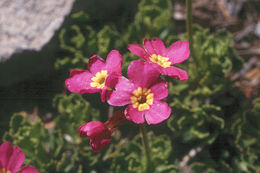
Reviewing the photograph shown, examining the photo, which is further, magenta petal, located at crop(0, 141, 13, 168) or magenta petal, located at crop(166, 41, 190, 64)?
magenta petal, located at crop(166, 41, 190, 64)

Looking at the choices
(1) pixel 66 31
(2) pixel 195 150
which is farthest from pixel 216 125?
(1) pixel 66 31

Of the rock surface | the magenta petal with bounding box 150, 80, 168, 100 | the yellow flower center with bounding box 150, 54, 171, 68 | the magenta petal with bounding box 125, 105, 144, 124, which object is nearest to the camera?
the magenta petal with bounding box 125, 105, 144, 124

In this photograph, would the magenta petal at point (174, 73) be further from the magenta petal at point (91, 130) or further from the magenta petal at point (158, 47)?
the magenta petal at point (91, 130)

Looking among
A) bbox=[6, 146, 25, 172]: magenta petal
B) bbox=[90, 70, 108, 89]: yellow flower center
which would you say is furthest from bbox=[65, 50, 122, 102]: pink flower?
bbox=[6, 146, 25, 172]: magenta petal

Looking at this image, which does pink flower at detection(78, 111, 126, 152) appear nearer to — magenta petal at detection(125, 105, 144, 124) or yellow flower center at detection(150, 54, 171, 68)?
magenta petal at detection(125, 105, 144, 124)

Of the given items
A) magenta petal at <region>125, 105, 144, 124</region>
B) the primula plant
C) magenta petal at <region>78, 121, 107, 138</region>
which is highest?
magenta petal at <region>125, 105, 144, 124</region>

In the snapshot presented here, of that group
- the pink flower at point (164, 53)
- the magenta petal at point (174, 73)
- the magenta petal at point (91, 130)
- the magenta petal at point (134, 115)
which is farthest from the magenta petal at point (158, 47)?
the magenta petal at point (91, 130)

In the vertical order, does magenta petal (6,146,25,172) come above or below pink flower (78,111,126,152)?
below
